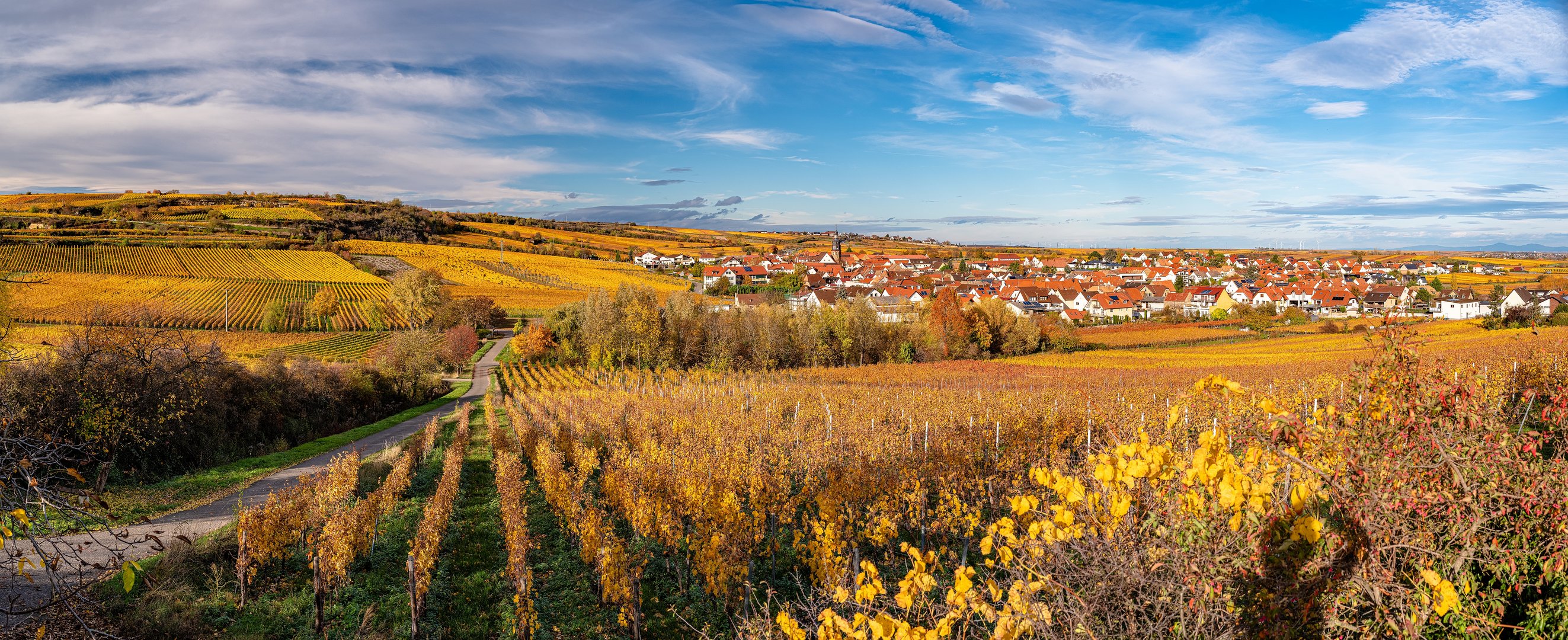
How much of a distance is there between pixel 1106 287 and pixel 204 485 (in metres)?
97.9

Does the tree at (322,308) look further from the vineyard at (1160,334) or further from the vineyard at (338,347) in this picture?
the vineyard at (1160,334)

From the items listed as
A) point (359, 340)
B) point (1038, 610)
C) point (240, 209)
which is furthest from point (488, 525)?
point (240, 209)

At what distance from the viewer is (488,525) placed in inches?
523

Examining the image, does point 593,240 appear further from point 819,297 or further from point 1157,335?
point 1157,335

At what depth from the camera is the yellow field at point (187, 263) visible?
60938mm

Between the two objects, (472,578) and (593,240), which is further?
(593,240)

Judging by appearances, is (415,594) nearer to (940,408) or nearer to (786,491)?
(786,491)

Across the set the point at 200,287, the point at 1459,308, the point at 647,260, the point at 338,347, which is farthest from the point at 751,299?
the point at 1459,308

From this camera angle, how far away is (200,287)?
58.6m

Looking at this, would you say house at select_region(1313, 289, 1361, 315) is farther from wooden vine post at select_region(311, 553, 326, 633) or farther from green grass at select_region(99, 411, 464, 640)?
wooden vine post at select_region(311, 553, 326, 633)

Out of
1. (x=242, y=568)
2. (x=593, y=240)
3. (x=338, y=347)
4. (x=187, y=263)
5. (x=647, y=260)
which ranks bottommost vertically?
(x=338, y=347)

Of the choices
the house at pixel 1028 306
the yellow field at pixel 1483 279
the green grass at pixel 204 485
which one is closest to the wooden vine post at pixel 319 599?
the green grass at pixel 204 485

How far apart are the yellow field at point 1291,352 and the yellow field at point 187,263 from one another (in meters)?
65.3

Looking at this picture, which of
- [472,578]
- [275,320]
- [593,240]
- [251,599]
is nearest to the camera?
[251,599]
